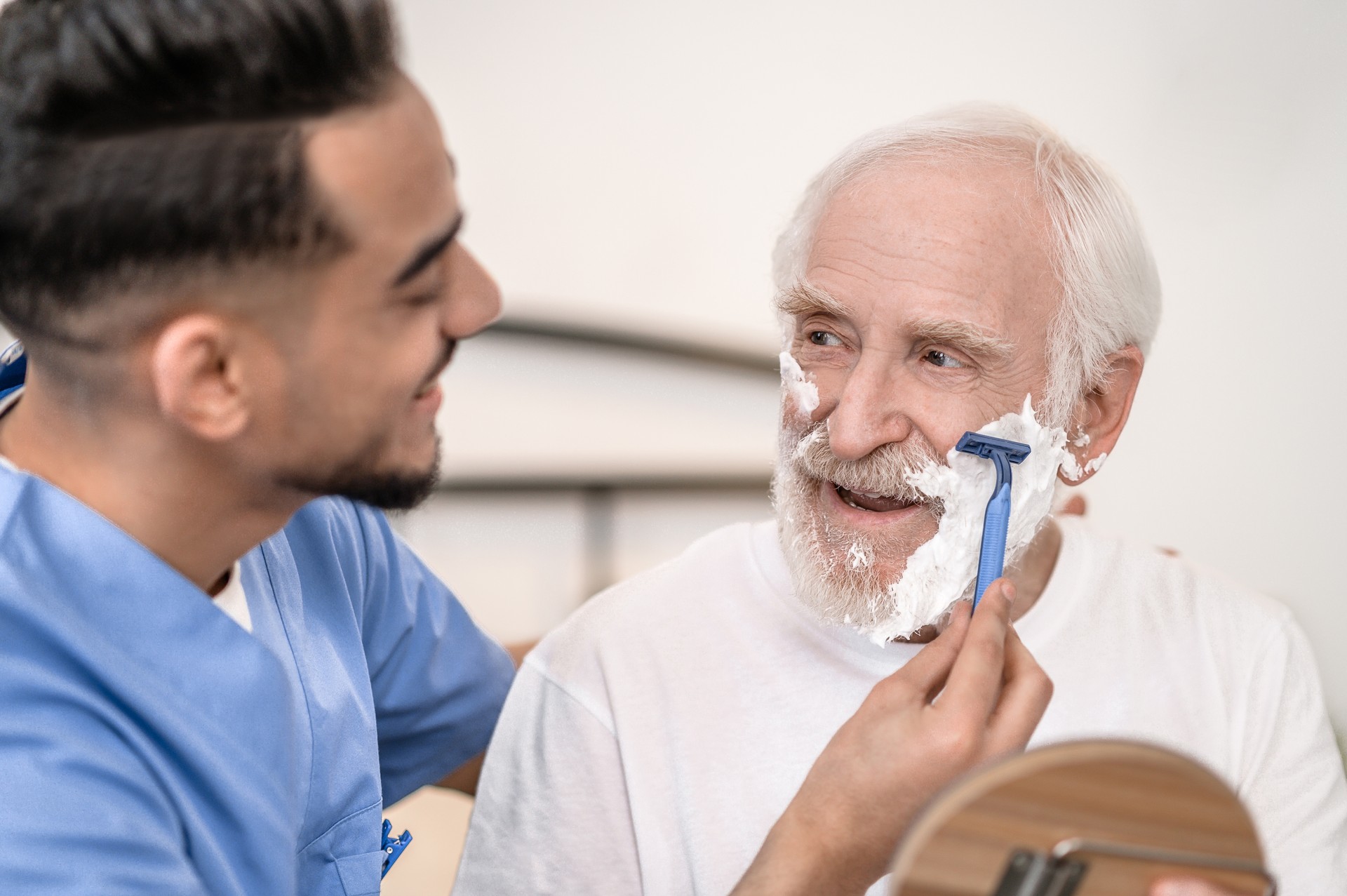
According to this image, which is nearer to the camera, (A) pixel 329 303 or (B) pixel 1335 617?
(A) pixel 329 303

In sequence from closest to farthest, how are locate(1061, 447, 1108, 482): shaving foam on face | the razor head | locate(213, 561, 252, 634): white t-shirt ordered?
locate(213, 561, 252, 634): white t-shirt < the razor head < locate(1061, 447, 1108, 482): shaving foam on face

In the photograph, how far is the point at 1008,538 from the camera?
106 cm

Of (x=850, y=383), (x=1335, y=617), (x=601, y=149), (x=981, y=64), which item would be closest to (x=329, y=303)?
(x=850, y=383)

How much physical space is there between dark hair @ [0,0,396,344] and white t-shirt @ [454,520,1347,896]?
562 mm

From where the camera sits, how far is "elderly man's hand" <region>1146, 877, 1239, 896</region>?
0.54 metres

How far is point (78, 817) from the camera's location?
686 mm

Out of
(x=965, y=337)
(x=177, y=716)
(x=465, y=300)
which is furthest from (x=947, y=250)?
(x=177, y=716)

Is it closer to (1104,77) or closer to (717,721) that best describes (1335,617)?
(1104,77)

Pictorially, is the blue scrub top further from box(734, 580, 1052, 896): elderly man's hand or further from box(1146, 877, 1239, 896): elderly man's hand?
box(1146, 877, 1239, 896): elderly man's hand

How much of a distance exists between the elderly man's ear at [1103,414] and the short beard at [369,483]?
0.64 m

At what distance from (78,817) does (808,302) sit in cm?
72

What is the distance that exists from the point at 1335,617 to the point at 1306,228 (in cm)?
67

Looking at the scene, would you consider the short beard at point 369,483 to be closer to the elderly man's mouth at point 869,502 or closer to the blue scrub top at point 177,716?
the blue scrub top at point 177,716

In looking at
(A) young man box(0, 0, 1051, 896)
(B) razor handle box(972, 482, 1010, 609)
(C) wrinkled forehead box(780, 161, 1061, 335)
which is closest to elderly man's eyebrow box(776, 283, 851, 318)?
(C) wrinkled forehead box(780, 161, 1061, 335)
